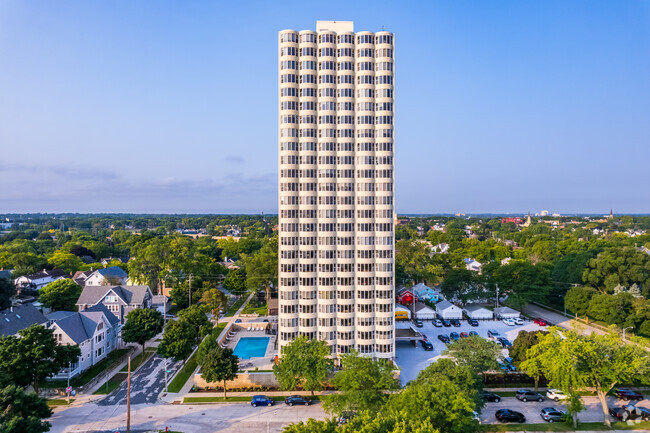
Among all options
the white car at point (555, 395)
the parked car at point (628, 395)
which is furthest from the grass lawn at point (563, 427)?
the parked car at point (628, 395)

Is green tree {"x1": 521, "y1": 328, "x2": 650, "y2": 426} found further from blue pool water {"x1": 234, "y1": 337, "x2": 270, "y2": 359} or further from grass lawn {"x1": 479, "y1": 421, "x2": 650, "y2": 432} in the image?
blue pool water {"x1": 234, "y1": 337, "x2": 270, "y2": 359}

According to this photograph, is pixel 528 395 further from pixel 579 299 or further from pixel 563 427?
pixel 579 299

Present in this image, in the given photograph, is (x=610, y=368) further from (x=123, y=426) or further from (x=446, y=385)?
(x=123, y=426)

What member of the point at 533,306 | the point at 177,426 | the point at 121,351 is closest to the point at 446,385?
the point at 177,426

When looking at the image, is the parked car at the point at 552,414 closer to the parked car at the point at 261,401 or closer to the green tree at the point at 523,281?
the parked car at the point at 261,401

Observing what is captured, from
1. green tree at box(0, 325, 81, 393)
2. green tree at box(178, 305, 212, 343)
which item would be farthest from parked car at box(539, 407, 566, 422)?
green tree at box(0, 325, 81, 393)
